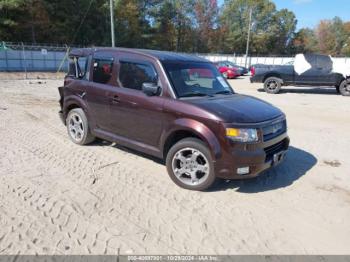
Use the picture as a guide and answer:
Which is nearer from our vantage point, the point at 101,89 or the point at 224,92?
the point at 224,92

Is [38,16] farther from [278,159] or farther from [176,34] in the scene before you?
[278,159]

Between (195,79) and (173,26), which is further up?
(173,26)

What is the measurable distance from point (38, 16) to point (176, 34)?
32.5 metres

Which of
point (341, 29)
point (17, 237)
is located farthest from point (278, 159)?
point (341, 29)

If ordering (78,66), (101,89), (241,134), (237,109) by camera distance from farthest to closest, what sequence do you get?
(78,66) → (101,89) → (237,109) → (241,134)

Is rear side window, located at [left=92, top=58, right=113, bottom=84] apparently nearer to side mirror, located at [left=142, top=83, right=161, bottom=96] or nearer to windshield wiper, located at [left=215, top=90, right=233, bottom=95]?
side mirror, located at [left=142, top=83, right=161, bottom=96]

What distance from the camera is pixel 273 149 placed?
455cm

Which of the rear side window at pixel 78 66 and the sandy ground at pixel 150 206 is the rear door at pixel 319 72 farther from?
the rear side window at pixel 78 66

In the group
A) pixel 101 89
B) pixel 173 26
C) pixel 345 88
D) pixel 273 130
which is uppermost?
pixel 173 26

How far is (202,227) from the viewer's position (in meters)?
3.53

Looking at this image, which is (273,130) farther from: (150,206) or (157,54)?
(157,54)

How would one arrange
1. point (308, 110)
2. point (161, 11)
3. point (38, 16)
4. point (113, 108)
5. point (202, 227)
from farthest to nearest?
1. point (161, 11)
2. point (38, 16)
3. point (308, 110)
4. point (113, 108)
5. point (202, 227)

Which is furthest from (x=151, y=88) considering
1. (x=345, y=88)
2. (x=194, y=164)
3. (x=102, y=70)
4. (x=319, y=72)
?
(x=345, y=88)

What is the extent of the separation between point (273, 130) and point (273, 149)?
0.28m
